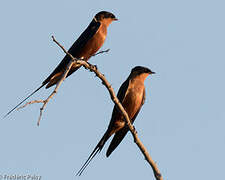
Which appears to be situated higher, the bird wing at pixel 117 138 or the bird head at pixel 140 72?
the bird head at pixel 140 72

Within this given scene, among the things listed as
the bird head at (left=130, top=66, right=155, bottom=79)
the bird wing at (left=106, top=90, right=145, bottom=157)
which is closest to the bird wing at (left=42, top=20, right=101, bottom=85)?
the bird head at (left=130, top=66, right=155, bottom=79)

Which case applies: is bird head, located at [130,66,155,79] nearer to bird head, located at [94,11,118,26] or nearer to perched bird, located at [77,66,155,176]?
perched bird, located at [77,66,155,176]

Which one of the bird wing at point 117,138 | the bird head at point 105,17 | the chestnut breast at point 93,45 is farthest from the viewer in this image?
the bird head at point 105,17

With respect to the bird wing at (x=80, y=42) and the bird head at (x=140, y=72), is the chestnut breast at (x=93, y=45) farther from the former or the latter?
the bird head at (x=140, y=72)

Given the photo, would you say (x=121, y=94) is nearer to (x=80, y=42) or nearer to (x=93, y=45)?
(x=93, y=45)

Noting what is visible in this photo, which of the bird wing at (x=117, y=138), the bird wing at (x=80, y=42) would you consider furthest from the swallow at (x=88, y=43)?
the bird wing at (x=117, y=138)

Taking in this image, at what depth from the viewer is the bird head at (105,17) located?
9391 millimetres

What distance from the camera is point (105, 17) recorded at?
947 centimetres

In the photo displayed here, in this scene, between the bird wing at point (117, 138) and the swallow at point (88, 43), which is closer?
the bird wing at point (117, 138)

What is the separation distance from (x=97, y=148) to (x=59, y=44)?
276 centimetres

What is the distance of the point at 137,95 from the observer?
26.9ft

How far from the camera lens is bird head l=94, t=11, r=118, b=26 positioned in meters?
9.39

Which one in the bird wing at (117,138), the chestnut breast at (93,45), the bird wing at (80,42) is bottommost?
the bird wing at (117,138)

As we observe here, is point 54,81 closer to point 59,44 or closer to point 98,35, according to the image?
point 98,35
